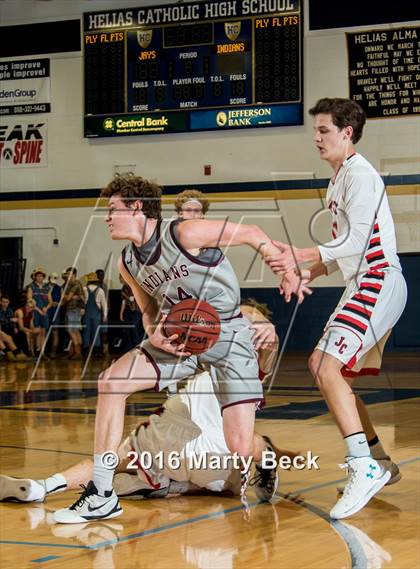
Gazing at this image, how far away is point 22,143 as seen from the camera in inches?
858

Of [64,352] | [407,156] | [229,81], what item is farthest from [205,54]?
[64,352]

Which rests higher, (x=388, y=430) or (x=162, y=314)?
(x=162, y=314)

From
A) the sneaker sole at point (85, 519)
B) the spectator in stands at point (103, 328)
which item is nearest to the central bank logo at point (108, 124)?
the spectator in stands at point (103, 328)

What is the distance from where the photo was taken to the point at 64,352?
20.1 m

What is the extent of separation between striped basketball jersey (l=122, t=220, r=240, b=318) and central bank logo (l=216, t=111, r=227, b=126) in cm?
1419

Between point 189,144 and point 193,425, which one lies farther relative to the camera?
point 189,144

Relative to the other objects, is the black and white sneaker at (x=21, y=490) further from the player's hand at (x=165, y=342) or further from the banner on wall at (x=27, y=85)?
the banner on wall at (x=27, y=85)

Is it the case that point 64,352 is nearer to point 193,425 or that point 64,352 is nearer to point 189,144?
point 189,144

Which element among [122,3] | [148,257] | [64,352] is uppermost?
[122,3]

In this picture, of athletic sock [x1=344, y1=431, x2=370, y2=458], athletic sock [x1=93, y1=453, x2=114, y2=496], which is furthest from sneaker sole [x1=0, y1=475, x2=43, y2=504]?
athletic sock [x1=344, y1=431, x2=370, y2=458]

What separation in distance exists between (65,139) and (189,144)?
2.63 meters

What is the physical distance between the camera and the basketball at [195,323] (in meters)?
5.42

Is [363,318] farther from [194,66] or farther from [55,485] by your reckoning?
[194,66]

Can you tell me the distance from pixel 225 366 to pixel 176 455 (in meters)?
0.55
